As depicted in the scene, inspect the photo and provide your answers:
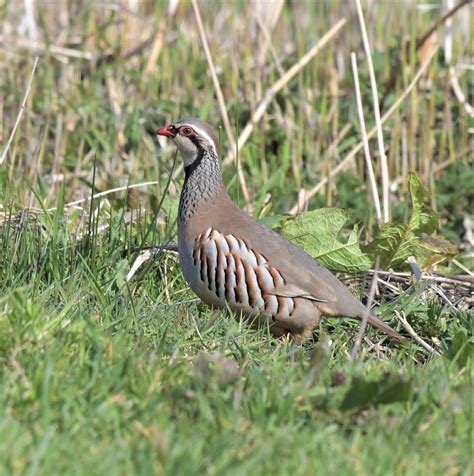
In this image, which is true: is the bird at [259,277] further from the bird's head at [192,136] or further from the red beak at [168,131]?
the red beak at [168,131]

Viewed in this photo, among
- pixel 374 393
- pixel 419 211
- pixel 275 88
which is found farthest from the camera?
pixel 275 88

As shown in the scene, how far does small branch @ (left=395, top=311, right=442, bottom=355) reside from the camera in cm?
505

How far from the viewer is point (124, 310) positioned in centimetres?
468

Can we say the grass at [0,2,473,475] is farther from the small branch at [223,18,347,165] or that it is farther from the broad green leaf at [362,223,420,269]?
the broad green leaf at [362,223,420,269]

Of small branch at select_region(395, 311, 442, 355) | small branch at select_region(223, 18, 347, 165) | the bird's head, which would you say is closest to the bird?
small branch at select_region(395, 311, 442, 355)

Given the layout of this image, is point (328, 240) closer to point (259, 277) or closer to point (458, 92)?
point (259, 277)

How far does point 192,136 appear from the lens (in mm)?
5578

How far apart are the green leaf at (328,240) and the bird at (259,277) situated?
1.28 ft

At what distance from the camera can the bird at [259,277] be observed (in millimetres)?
5133

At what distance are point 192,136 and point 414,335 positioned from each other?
160 cm

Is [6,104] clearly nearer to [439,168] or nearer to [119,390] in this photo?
[439,168]

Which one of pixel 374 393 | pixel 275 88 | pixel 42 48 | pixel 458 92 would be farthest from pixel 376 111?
pixel 42 48

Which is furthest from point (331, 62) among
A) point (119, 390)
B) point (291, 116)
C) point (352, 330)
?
point (119, 390)

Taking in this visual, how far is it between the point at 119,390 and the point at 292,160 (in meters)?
4.84
